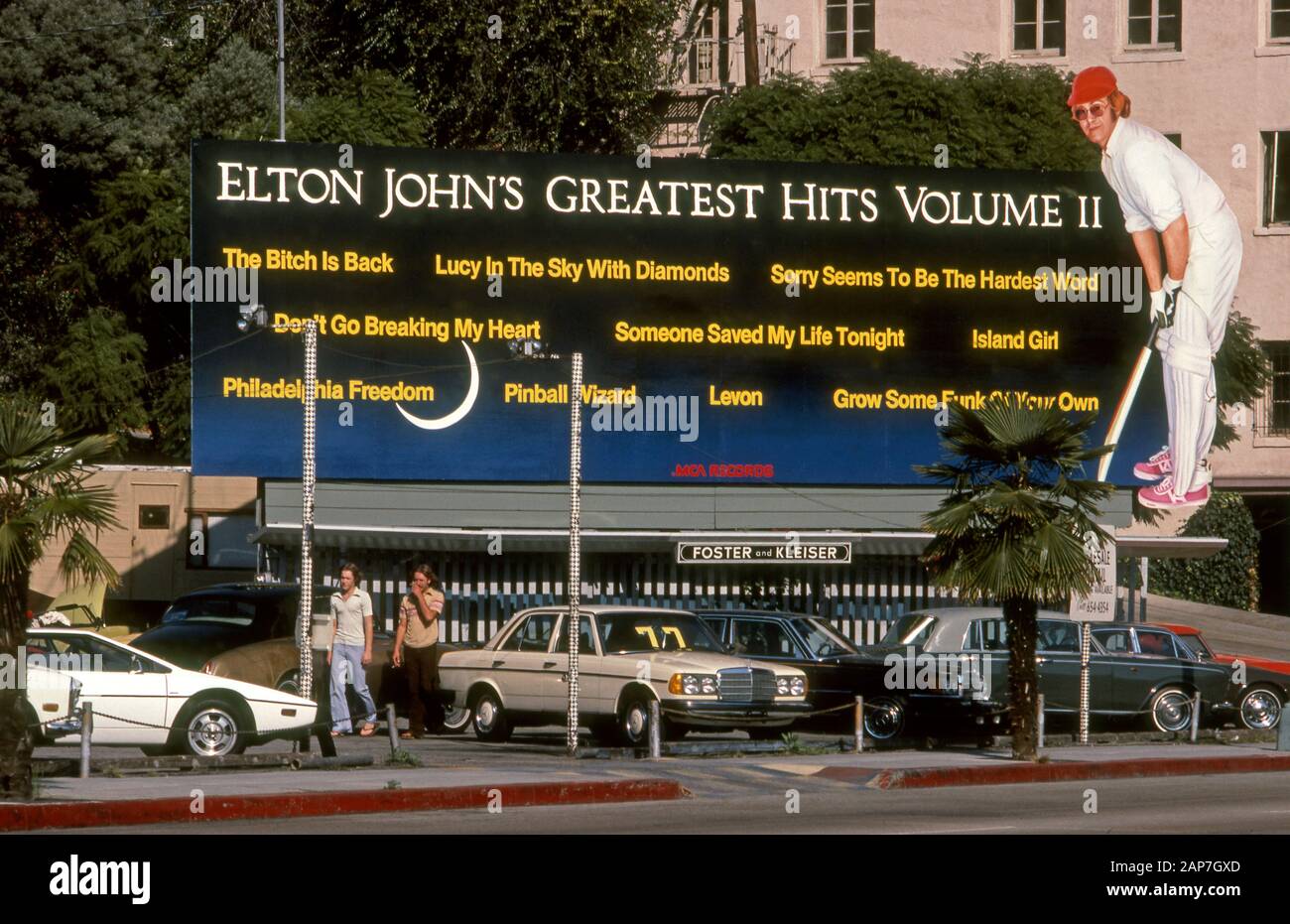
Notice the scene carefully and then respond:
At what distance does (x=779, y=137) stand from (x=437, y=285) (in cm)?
1548

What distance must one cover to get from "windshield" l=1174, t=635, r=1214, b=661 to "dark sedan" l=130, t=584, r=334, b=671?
10.9 meters

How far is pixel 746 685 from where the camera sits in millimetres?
22656

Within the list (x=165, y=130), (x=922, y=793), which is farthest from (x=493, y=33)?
(x=922, y=793)

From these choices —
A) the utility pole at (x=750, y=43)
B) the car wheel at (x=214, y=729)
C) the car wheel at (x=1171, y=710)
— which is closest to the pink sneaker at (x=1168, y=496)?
the car wheel at (x=1171, y=710)

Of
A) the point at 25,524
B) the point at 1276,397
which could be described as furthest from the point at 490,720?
the point at 1276,397

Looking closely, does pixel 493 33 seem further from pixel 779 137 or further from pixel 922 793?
pixel 922 793

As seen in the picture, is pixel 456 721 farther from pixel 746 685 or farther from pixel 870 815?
pixel 870 815

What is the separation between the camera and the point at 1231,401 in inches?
1553

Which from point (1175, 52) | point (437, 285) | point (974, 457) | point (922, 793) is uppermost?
point (1175, 52)

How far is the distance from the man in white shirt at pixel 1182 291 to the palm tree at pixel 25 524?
1868cm

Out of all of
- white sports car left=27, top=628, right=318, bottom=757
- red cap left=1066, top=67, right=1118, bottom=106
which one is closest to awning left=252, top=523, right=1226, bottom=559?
white sports car left=27, top=628, right=318, bottom=757

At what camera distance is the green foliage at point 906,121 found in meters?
41.3

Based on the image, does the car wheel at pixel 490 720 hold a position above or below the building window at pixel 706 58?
below

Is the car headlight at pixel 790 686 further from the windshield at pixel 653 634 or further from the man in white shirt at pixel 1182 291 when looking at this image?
the man in white shirt at pixel 1182 291
